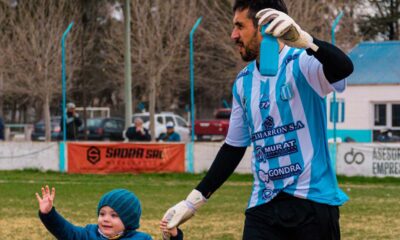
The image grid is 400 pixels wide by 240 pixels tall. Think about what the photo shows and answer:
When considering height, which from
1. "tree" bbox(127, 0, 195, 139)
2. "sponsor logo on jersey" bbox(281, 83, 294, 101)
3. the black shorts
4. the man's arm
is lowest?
the black shorts

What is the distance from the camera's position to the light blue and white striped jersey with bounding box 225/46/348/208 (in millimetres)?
4645

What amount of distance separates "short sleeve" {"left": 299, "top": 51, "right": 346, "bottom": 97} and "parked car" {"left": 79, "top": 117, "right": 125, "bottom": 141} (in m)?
36.2

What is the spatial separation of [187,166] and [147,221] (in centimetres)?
863

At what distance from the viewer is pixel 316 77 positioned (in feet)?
14.9

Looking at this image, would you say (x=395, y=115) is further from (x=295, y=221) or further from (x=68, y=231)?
(x=295, y=221)

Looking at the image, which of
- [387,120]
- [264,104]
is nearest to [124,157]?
[387,120]

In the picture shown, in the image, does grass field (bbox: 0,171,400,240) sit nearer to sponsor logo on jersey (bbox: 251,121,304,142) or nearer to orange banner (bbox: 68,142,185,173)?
orange banner (bbox: 68,142,185,173)

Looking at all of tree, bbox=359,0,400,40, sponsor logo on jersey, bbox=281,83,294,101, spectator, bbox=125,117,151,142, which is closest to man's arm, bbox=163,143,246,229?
sponsor logo on jersey, bbox=281,83,294,101

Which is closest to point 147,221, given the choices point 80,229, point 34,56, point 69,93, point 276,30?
point 80,229

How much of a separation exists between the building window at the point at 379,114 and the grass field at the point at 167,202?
7615 millimetres

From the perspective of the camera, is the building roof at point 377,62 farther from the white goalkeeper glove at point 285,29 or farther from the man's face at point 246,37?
the white goalkeeper glove at point 285,29

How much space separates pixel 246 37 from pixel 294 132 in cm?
55

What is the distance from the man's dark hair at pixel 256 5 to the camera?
15.2ft

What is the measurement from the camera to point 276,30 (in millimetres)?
4059
